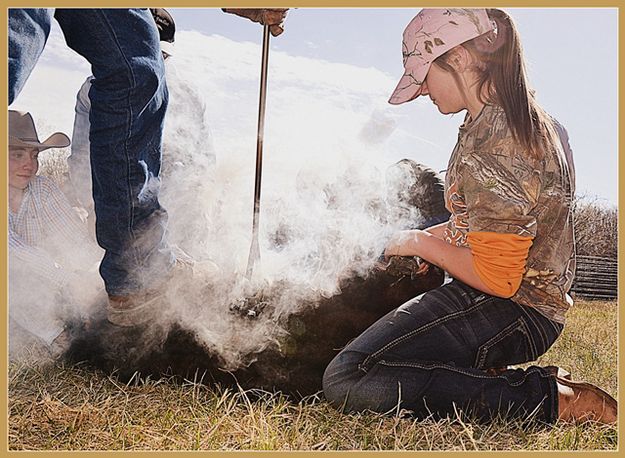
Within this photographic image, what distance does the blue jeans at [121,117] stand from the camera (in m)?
1.25

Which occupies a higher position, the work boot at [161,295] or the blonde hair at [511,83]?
the blonde hair at [511,83]

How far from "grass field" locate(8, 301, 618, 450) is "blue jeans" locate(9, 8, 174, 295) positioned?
245 millimetres

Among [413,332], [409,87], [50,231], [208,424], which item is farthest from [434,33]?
[50,231]

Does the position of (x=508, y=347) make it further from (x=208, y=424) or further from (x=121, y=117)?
(x=121, y=117)

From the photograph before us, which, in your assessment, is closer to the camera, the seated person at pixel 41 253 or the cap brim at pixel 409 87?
the cap brim at pixel 409 87

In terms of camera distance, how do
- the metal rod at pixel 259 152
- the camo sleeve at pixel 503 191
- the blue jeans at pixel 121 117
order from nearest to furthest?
the blue jeans at pixel 121 117
the camo sleeve at pixel 503 191
the metal rod at pixel 259 152

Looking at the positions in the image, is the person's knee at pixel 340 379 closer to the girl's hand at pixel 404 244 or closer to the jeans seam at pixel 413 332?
the jeans seam at pixel 413 332

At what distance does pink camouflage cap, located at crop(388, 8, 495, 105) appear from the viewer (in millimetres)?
1483

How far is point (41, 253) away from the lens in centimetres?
186

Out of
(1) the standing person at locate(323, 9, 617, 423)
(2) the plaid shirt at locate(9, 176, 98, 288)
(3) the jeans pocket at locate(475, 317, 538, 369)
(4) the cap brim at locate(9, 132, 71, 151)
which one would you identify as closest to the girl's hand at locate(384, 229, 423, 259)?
(1) the standing person at locate(323, 9, 617, 423)

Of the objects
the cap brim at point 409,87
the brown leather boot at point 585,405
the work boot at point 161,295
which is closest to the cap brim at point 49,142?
the work boot at point 161,295

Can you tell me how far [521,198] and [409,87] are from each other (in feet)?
1.21

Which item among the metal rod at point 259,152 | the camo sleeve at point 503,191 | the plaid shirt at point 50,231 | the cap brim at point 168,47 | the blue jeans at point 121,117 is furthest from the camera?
the plaid shirt at point 50,231

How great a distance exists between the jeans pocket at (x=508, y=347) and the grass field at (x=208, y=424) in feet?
0.48
